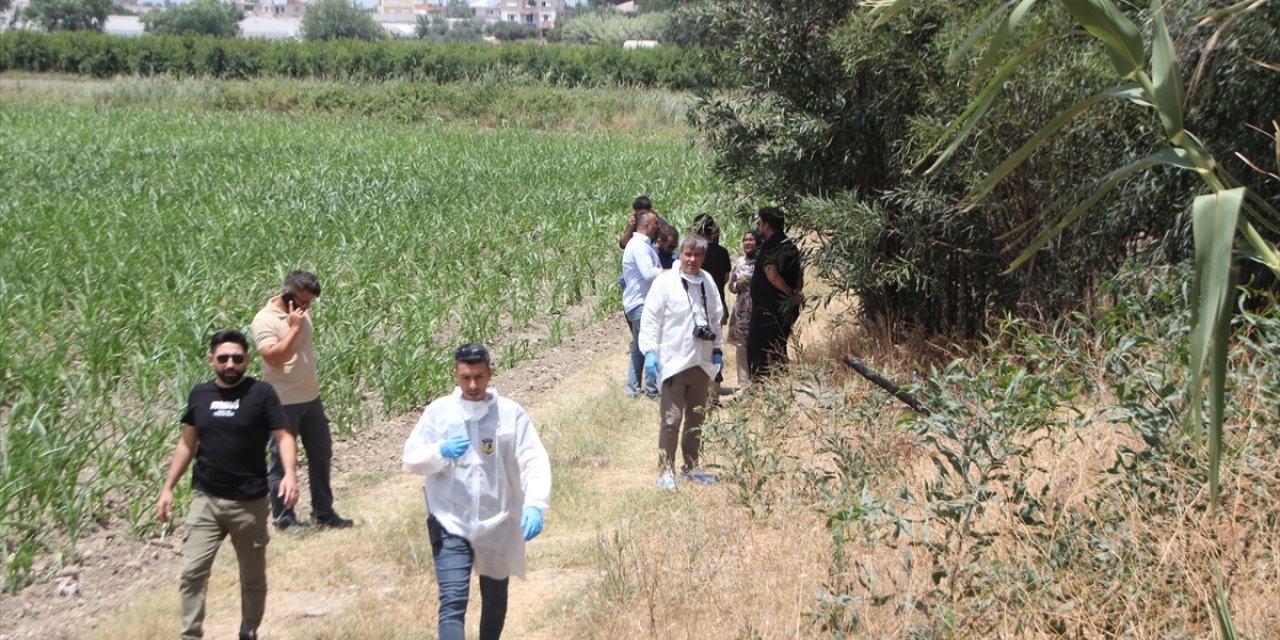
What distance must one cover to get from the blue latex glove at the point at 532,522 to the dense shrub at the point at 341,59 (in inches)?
1921

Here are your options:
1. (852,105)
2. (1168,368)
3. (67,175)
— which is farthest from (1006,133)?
(67,175)

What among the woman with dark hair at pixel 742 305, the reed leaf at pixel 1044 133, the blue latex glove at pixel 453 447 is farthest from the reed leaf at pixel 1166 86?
the woman with dark hair at pixel 742 305

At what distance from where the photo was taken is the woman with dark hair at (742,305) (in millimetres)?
10117

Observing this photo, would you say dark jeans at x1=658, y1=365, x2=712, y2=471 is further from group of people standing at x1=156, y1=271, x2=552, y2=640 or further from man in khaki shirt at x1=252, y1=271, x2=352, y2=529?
group of people standing at x1=156, y1=271, x2=552, y2=640

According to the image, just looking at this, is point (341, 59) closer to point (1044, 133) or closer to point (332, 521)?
point (332, 521)

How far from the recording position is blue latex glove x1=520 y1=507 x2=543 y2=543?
502 centimetres

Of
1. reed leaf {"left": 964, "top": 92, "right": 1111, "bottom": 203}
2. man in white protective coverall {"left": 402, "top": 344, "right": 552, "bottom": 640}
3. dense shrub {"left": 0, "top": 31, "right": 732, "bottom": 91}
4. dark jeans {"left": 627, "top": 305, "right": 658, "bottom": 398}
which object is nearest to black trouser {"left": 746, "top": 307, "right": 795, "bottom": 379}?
dark jeans {"left": 627, "top": 305, "right": 658, "bottom": 398}

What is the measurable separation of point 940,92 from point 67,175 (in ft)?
61.0

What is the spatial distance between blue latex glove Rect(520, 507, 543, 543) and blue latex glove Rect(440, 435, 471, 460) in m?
0.36

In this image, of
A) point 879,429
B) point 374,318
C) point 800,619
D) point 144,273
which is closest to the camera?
point 800,619

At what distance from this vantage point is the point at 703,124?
459 inches

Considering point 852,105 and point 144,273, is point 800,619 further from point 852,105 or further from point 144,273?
point 144,273

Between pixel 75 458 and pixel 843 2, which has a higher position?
pixel 843 2

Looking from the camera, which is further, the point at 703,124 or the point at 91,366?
the point at 703,124
